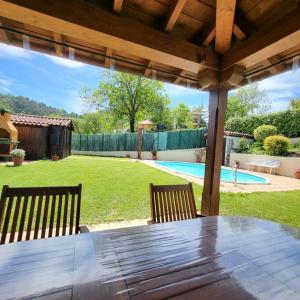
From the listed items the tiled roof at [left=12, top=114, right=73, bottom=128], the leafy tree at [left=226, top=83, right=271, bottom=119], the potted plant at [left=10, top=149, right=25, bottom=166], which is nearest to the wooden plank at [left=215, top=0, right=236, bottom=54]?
the potted plant at [left=10, top=149, right=25, bottom=166]

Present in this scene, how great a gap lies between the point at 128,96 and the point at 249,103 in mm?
12210

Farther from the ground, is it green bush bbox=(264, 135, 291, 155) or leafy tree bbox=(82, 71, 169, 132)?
leafy tree bbox=(82, 71, 169, 132)

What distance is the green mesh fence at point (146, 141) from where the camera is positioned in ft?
39.2

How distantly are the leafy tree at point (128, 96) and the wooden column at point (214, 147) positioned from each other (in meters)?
14.2

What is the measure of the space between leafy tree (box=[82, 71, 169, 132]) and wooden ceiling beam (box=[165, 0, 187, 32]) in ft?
48.4

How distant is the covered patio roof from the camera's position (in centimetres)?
153

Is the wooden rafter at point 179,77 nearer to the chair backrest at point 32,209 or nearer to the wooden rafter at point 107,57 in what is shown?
the wooden rafter at point 107,57

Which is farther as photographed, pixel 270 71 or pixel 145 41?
pixel 270 71

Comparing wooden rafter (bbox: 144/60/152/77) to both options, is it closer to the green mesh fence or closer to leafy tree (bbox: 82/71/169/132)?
the green mesh fence

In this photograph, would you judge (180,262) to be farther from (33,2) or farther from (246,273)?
(33,2)

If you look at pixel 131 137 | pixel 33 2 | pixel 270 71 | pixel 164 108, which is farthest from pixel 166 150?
pixel 33 2

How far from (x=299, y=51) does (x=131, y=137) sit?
12.2 metres

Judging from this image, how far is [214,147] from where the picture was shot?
2434 mm

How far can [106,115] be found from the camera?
17.6m
